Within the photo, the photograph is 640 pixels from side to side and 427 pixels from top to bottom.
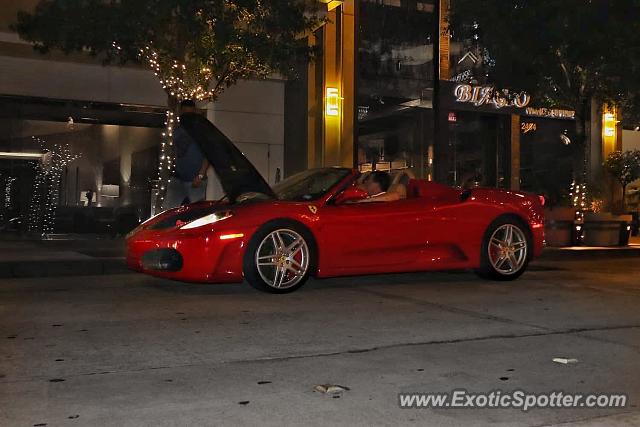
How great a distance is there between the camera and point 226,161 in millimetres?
7906

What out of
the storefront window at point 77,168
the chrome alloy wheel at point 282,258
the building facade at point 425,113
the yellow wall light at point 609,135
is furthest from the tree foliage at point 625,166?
the chrome alloy wheel at point 282,258

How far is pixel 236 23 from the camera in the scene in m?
11.8

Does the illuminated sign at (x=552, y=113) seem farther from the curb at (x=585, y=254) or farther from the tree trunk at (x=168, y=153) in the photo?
the tree trunk at (x=168, y=153)

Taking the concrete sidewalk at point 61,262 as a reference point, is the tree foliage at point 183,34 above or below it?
above

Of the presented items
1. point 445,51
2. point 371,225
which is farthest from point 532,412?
point 445,51

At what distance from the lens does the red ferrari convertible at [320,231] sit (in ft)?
21.9

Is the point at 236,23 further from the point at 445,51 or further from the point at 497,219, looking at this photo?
the point at 445,51

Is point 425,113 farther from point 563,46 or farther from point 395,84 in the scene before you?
point 563,46

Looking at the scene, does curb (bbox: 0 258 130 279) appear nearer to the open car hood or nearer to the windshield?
the open car hood

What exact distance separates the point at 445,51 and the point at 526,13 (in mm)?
5479

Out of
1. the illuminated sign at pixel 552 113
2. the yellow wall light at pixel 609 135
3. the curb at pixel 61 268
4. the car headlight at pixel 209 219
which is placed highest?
the illuminated sign at pixel 552 113

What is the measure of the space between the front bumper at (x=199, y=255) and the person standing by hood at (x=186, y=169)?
2.07 metres

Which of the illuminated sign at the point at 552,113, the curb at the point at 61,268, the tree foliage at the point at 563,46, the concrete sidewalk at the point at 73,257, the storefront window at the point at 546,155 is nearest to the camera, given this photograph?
the curb at the point at 61,268

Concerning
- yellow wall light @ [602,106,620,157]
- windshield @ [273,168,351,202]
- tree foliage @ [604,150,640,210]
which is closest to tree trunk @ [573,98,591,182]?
tree foliage @ [604,150,640,210]
